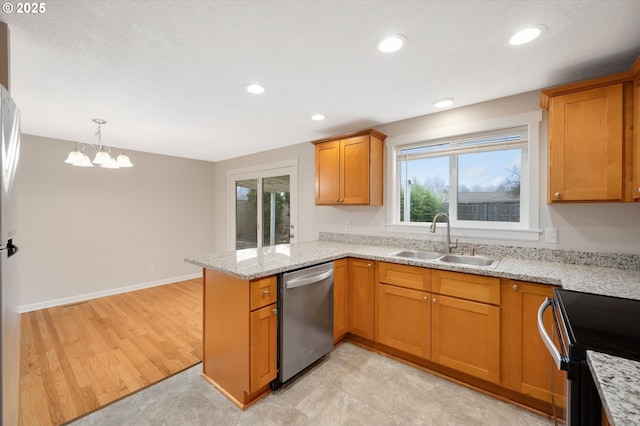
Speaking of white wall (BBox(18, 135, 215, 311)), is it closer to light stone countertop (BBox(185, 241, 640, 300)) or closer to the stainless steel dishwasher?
light stone countertop (BBox(185, 241, 640, 300))

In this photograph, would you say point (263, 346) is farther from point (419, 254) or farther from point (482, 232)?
point (482, 232)

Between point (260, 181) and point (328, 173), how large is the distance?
184 cm

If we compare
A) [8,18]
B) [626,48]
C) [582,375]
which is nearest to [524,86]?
[626,48]

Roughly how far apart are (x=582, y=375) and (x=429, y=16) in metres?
1.64

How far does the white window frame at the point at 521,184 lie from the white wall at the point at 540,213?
0.04 meters

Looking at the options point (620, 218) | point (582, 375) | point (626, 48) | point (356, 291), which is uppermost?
point (626, 48)

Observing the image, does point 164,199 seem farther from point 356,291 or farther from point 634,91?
point 634,91

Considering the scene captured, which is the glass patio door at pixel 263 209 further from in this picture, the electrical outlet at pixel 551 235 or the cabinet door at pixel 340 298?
the electrical outlet at pixel 551 235

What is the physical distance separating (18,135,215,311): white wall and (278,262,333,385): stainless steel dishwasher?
12.1 feet

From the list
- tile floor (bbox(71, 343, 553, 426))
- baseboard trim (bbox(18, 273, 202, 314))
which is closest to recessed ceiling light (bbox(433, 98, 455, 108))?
tile floor (bbox(71, 343, 553, 426))

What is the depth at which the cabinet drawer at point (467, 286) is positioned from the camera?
72.8 inches

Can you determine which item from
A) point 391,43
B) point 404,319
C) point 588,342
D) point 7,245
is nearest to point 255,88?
point 391,43

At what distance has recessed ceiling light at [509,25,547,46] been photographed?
1435 mm

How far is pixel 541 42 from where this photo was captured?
5.10ft
